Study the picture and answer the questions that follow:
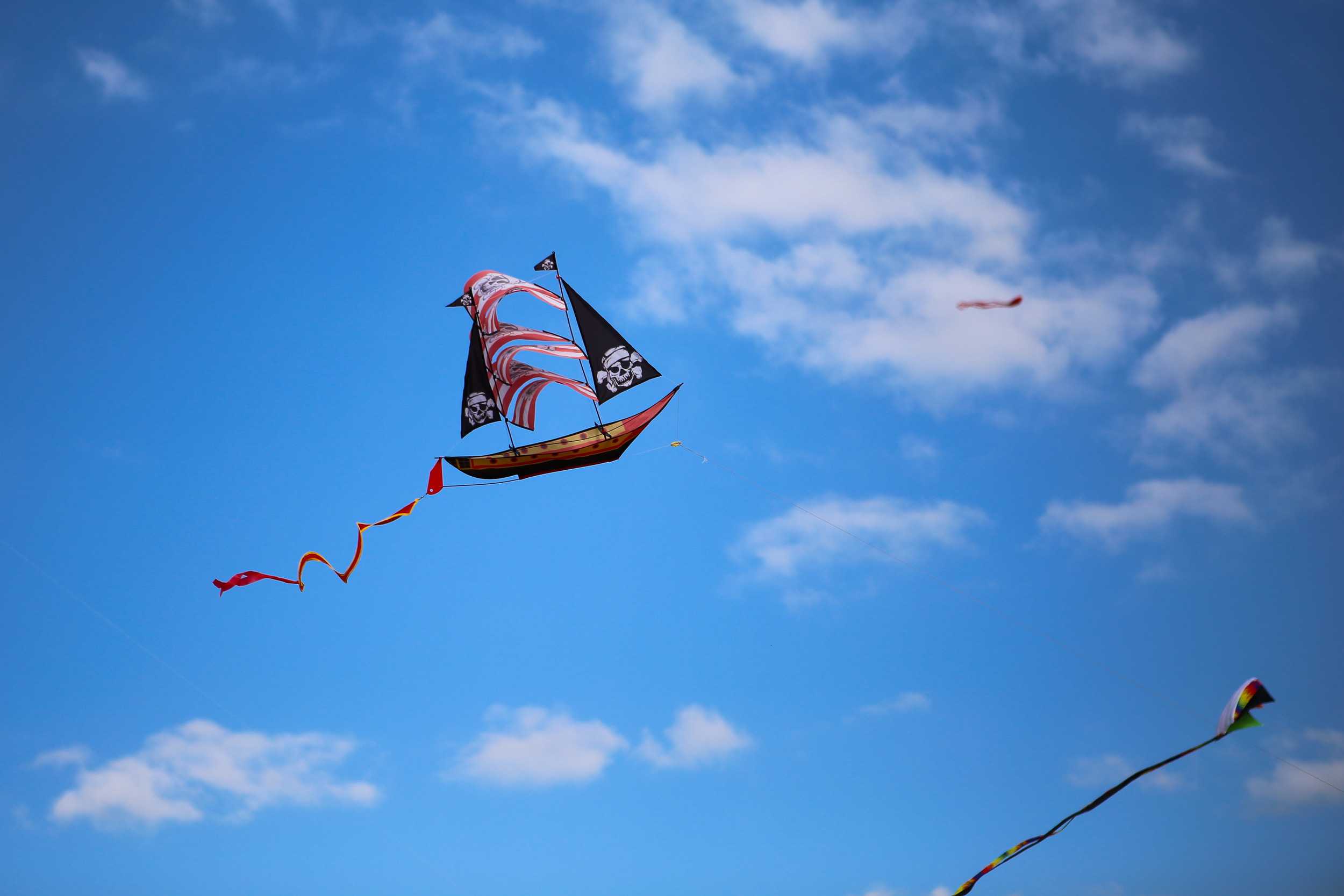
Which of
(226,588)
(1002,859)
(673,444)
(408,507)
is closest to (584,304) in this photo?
(673,444)

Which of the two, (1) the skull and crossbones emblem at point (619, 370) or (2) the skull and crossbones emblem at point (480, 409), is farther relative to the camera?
(2) the skull and crossbones emblem at point (480, 409)

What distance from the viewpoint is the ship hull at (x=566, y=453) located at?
115 feet

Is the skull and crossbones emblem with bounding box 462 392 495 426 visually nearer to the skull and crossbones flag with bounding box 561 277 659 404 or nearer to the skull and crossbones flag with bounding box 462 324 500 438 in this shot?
the skull and crossbones flag with bounding box 462 324 500 438

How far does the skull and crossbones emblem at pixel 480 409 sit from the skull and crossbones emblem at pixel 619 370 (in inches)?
159

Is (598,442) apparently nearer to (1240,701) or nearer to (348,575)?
(348,575)

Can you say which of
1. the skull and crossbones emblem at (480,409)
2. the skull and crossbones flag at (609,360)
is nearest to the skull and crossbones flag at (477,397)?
the skull and crossbones emblem at (480,409)

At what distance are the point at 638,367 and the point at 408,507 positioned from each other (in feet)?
26.4

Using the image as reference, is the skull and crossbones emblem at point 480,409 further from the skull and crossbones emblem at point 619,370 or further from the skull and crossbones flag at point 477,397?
the skull and crossbones emblem at point 619,370

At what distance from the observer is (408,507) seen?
36.5 metres

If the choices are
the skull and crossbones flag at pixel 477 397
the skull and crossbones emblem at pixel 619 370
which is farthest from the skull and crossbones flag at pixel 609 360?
the skull and crossbones flag at pixel 477 397

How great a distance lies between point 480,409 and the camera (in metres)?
36.6

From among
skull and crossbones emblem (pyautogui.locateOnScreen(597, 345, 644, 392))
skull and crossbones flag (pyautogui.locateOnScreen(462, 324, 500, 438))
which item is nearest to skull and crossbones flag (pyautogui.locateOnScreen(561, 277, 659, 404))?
skull and crossbones emblem (pyautogui.locateOnScreen(597, 345, 644, 392))

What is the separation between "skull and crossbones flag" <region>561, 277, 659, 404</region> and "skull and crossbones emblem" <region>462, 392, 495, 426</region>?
381 centimetres

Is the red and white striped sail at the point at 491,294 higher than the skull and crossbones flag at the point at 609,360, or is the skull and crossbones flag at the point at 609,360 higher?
the red and white striped sail at the point at 491,294
